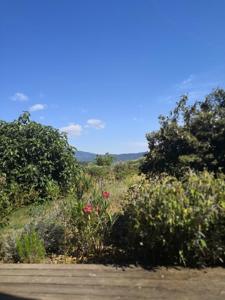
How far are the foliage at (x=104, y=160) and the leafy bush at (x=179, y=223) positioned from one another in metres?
19.6

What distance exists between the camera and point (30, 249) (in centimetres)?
564

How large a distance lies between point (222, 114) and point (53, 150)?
4.44 m

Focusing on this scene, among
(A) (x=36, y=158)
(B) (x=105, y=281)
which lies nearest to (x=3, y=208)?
(B) (x=105, y=281)

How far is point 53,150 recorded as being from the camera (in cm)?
1115

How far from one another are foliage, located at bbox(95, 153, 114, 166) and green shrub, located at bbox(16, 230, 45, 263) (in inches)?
761

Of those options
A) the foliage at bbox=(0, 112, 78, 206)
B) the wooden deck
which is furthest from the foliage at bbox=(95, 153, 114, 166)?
the wooden deck

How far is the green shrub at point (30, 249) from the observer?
18.5 feet

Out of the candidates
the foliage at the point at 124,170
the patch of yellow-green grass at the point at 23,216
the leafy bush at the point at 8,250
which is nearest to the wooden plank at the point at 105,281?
the leafy bush at the point at 8,250

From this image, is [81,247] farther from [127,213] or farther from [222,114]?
[222,114]

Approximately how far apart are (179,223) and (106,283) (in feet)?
3.47

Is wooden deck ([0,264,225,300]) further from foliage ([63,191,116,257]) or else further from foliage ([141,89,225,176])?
foliage ([141,89,225,176])

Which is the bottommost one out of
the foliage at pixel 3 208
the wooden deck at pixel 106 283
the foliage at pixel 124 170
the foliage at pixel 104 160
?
the wooden deck at pixel 106 283

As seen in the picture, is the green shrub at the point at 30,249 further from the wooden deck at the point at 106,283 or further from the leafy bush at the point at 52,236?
the leafy bush at the point at 52,236

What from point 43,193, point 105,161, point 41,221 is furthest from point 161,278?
point 105,161
